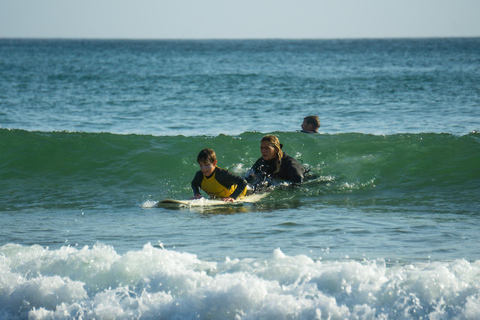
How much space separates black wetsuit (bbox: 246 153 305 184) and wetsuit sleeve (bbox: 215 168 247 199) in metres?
1.09

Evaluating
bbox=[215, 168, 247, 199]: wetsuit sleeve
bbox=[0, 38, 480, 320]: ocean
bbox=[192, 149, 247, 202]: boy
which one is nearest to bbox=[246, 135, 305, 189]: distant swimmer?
bbox=[0, 38, 480, 320]: ocean

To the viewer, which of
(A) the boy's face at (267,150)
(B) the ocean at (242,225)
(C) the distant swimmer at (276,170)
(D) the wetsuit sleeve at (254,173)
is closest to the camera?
(B) the ocean at (242,225)

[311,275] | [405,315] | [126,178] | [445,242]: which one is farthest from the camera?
[126,178]

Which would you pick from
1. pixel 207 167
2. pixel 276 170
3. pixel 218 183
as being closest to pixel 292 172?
pixel 276 170

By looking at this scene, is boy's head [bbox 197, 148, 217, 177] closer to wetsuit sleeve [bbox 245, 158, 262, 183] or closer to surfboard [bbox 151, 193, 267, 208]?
surfboard [bbox 151, 193, 267, 208]

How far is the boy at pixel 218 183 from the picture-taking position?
909 cm

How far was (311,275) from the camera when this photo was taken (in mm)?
5234

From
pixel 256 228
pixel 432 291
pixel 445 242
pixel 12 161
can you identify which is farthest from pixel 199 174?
pixel 12 161

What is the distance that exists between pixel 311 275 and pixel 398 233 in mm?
2187

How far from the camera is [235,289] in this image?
505cm

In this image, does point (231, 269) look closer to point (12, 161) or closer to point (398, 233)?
point (398, 233)

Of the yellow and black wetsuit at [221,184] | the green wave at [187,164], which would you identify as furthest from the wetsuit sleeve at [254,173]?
the yellow and black wetsuit at [221,184]

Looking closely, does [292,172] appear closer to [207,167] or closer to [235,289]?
[207,167]

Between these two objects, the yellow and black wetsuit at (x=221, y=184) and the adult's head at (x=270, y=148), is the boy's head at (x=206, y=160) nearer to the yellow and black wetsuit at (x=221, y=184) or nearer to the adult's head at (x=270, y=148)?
the yellow and black wetsuit at (x=221, y=184)
